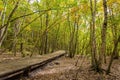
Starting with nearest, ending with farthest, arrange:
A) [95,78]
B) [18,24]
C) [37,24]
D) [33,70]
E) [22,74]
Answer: [22,74] < [95,78] < [33,70] < [18,24] < [37,24]

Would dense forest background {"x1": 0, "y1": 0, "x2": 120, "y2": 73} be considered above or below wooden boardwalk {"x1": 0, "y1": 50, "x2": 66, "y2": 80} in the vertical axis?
above

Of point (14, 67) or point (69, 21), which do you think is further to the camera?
point (69, 21)

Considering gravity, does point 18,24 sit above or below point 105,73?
above

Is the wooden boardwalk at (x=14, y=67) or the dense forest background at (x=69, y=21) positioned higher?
the dense forest background at (x=69, y=21)

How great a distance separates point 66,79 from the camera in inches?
380

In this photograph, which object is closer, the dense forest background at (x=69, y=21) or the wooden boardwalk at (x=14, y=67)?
the wooden boardwalk at (x=14, y=67)

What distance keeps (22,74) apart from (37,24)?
27128 millimetres

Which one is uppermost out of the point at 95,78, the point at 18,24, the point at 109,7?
the point at 109,7

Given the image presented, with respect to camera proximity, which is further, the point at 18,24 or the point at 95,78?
the point at 18,24

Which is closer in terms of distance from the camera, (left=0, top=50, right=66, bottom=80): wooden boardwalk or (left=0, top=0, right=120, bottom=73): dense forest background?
(left=0, top=50, right=66, bottom=80): wooden boardwalk

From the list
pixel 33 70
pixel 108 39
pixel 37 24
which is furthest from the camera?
pixel 37 24

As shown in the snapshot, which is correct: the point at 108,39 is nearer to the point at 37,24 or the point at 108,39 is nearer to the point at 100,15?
the point at 100,15

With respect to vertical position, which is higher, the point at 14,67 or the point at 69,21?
the point at 69,21

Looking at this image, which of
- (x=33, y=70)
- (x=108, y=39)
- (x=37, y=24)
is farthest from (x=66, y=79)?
(x=37, y=24)
